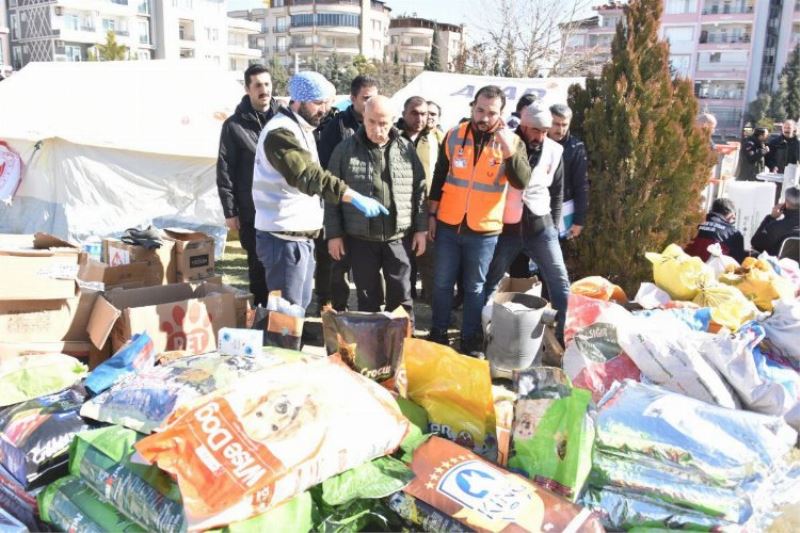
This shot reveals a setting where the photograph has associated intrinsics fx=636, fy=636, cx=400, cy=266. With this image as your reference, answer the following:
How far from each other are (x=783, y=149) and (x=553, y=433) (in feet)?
32.3

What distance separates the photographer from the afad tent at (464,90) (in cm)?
885

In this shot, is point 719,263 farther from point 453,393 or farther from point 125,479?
point 125,479

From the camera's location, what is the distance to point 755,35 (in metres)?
47.6

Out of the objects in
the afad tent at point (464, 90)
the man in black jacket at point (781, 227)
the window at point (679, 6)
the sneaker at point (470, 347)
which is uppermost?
the window at point (679, 6)

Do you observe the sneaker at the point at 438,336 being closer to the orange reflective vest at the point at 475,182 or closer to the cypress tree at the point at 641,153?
the orange reflective vest at the point at 475,182

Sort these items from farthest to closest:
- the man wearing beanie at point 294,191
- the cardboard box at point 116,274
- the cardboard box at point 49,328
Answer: the cardboard box at point 116,274, the cardboard box at point 49,328, the man wearing beanie at point 294,191

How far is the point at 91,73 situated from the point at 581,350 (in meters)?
8.54

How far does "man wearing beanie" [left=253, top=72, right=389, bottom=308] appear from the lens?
324 centimetres

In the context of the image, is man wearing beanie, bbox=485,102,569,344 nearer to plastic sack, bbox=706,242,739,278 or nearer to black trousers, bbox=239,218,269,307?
plastic sack, bbox=706,242,739,278

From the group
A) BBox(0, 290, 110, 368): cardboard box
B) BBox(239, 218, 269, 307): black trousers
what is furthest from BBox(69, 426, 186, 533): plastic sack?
BBox(239, 218, 269, 307): black trousers

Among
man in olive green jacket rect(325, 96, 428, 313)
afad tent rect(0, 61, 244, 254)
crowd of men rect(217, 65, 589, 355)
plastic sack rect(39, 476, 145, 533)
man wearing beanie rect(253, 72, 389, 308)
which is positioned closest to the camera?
plastic sack rect(39, 476, 145, 533)

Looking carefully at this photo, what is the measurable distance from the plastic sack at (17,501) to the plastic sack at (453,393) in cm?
141

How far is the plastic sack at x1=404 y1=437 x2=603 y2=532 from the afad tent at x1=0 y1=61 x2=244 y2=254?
6.01 m

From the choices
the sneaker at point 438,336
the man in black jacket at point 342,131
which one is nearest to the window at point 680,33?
the man in black jacket at point 342,131
